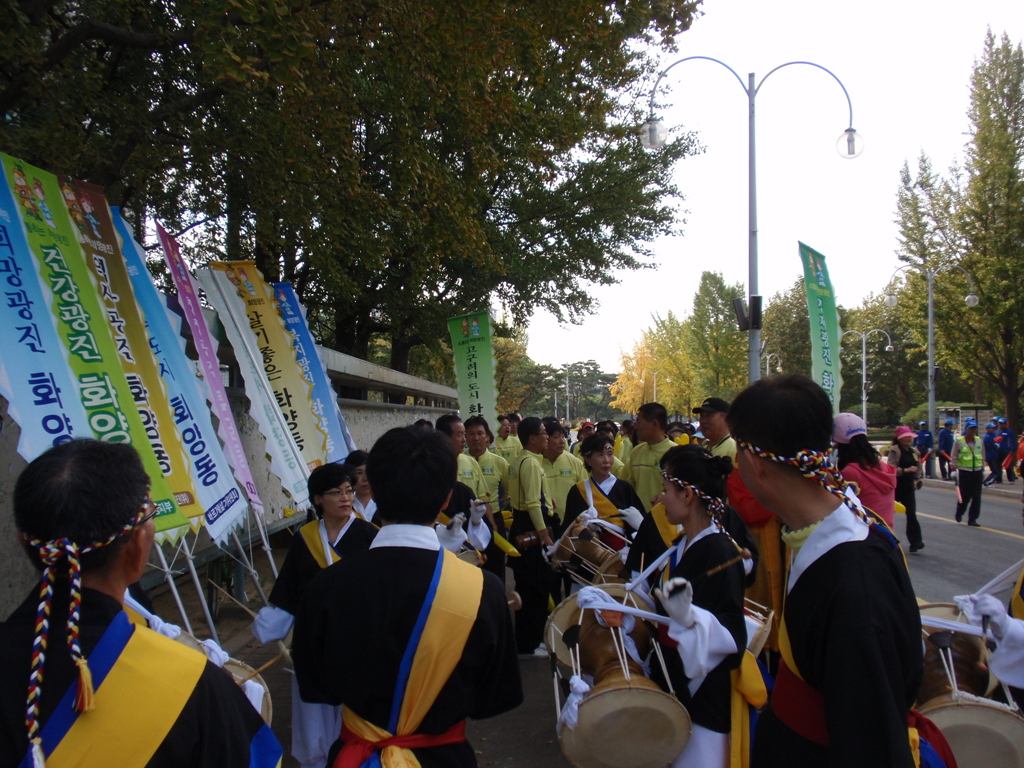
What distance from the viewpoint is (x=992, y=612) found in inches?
91.8

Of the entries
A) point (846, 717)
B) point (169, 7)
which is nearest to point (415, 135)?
point (169, 7)

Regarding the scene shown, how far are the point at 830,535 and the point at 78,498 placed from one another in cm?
170

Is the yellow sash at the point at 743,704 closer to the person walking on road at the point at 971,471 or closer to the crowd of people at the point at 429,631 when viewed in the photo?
the crowd of people at the point at 429,631

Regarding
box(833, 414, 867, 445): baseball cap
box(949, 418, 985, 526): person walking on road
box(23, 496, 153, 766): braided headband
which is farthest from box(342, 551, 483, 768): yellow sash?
box(949, 418, 985, 526): person walking on road

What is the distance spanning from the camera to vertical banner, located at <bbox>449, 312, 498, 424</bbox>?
11.4 metres

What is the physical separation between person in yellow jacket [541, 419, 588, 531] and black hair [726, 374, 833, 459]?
14.8ft

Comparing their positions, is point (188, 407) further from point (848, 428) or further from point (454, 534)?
point (848, 428)

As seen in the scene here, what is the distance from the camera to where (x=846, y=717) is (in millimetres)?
1414

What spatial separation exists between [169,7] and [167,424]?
17.8ft

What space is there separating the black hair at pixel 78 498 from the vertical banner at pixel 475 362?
990 cm

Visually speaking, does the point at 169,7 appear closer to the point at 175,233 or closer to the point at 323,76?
the point at 323,76

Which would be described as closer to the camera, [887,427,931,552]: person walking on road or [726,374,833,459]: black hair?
[726,374,833,459]: black hair

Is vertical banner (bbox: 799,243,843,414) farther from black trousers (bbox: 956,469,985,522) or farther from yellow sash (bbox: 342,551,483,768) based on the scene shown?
yellow sash (bbox: 342,551,483,768)

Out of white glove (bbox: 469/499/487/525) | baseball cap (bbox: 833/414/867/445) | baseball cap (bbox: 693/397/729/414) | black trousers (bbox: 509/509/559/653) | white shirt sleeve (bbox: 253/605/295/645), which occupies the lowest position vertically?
black trousers (bbox: 509/509/559/653)
